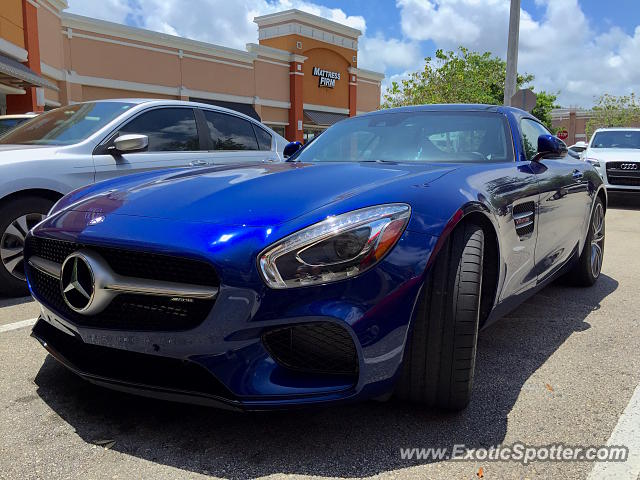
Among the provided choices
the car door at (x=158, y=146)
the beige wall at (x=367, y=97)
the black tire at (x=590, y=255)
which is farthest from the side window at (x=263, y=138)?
the beige wall at (x=367, y=97)

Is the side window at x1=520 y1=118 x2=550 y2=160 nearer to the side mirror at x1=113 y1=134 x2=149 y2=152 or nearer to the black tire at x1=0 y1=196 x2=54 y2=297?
the side mirror at x1=113 y1=134 x2=149 y2=152

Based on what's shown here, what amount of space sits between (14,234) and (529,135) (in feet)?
12.0

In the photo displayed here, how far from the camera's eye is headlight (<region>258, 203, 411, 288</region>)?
188 cm

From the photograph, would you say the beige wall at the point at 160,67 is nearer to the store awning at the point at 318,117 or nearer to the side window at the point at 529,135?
the store awning at the point at 318,117

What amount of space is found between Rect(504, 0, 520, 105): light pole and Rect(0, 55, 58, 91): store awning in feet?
38.6

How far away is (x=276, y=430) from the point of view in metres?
2.17

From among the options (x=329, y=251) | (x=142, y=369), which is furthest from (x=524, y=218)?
(x=142, y=369)

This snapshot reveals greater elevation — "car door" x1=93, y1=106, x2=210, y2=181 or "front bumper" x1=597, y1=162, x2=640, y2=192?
"car door" x1=93, y1=106, x2=210, y2=181

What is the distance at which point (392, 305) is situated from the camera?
6.39 feet

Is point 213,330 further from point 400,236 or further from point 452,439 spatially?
point 452,439

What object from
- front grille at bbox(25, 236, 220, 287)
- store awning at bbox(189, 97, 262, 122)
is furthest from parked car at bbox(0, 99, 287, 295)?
store awning at bbox(189, 97, 262, 122)

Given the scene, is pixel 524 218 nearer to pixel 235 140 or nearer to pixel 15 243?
pixel 15 243

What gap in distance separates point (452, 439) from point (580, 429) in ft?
1.77

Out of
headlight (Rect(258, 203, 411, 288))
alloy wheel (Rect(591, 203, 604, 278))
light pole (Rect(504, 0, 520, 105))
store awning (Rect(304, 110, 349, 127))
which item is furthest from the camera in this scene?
store awning (Rect(304, 110, 349, 127))
